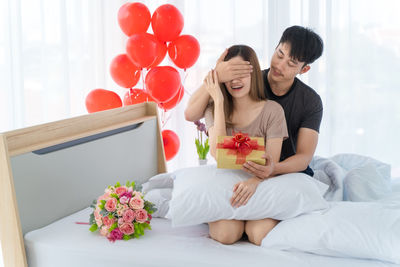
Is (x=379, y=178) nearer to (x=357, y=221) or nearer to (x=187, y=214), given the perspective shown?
(x=357, y=221)

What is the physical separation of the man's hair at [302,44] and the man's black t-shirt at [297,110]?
0.16 m

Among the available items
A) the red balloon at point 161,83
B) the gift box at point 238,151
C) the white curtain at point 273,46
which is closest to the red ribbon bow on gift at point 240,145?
the gift box at point 238,151

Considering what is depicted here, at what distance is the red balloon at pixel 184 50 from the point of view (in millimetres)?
2773

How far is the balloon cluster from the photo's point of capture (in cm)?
262

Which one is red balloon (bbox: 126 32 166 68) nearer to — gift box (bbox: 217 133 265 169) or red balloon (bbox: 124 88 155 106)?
red balloon (bbox: 124 88 155 106)

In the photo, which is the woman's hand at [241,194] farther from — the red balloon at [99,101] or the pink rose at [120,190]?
the red balloon at [99,101]

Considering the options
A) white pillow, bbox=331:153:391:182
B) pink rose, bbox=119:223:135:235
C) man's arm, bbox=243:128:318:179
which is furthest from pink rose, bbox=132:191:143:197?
white pillow, bbox=331:153:391:182

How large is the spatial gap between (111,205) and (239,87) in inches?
24.4

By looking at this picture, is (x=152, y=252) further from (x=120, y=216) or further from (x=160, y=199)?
(x=160, y=199)

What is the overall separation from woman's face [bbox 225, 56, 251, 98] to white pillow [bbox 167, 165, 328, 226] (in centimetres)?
37

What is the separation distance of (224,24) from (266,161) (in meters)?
2.00

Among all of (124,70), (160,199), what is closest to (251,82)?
(160,199)

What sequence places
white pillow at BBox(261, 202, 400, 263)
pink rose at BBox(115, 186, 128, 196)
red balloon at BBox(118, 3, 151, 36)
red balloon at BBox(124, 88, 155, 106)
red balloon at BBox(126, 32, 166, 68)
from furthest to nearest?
red balloon at BBox(124, 88, 155, 106) → red balloon at BBox(118, 3, 151, 36) → red balloon at BBox(126, 32, 166, 68) → pink rose at BBox(115, 186, 128, 196) → white pillow at BBox(261, 202, 400, 263)

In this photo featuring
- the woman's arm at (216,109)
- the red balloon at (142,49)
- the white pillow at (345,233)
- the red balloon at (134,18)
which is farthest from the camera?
the red balloon at (134,18)
